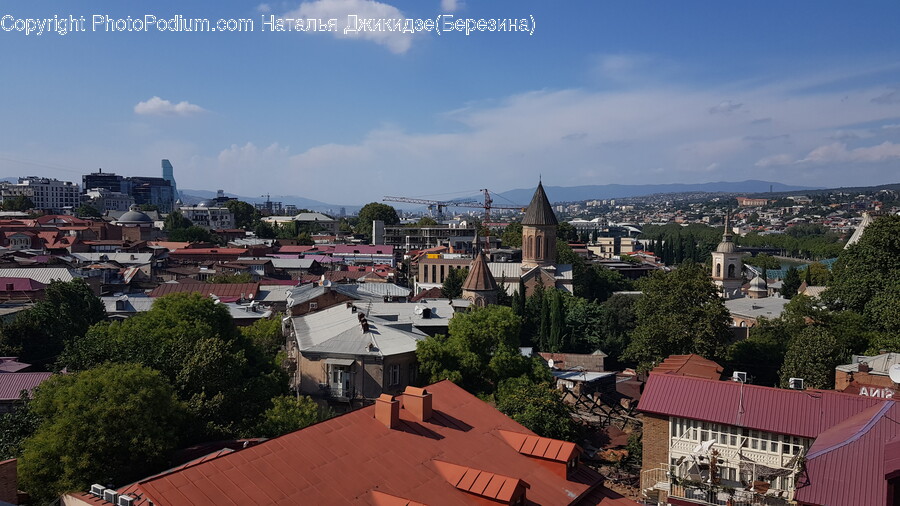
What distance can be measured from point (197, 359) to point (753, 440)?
57.0ft

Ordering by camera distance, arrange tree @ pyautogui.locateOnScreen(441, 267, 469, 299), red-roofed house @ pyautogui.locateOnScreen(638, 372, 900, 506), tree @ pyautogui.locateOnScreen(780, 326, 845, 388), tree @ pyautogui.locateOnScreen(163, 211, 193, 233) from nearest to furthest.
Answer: red-roofed house @ pyautogui.locateOnScreen(638, 372, 900, 506)
tree @ pyautogui.locateOnScreen(780, 326, 845, 388)
tree @ pyautogui.locateOnScreen(441, 267, 469, 299)
tree @ pyautogui.locateOnScreen(163, 211, 193, 233)

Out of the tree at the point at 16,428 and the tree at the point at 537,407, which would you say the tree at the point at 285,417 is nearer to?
the tree at the point at 16,428

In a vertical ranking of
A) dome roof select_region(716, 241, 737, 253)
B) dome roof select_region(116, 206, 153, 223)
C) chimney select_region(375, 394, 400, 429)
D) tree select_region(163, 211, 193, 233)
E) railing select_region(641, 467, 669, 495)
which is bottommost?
railing select_region(641, 467, 669, 495)

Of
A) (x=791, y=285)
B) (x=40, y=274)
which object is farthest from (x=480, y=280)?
(x=791, y=285)

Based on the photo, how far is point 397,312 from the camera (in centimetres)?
4050

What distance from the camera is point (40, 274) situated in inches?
1916

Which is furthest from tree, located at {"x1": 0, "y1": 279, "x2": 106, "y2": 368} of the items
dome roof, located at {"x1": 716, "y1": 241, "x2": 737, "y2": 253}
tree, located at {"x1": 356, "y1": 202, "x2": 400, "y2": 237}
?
tree, located at {"x1": 356, "y1": 202, "x2": 400, "y2": 237}

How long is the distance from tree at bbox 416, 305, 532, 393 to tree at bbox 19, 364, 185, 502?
34.6 feet

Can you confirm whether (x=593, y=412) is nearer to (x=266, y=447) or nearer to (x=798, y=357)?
(x=798, y=357)

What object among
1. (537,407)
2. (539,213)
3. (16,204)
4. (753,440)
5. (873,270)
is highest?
(16,204)

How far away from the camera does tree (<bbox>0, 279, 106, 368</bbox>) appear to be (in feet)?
111

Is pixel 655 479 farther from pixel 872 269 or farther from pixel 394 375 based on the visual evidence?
pixel 872 269

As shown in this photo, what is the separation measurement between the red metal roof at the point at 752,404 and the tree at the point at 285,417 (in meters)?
10.4

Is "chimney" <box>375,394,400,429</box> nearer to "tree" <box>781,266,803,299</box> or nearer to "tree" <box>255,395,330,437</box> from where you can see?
"tree" <box>255,395,330,437</box>
